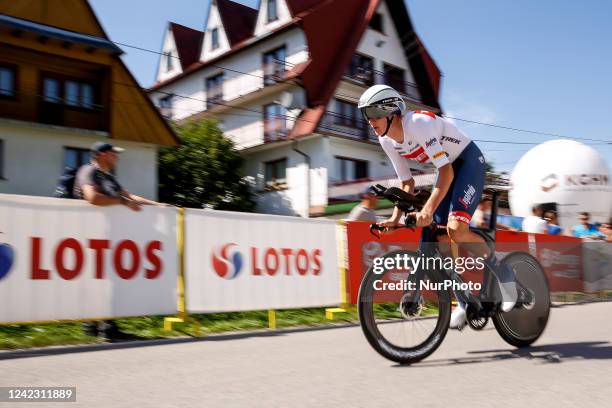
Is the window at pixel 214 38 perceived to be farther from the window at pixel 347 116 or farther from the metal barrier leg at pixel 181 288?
the metal barrier leg at pixel 181 288

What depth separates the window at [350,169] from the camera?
103ft

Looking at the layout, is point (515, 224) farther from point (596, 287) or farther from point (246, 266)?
point (246, 266)

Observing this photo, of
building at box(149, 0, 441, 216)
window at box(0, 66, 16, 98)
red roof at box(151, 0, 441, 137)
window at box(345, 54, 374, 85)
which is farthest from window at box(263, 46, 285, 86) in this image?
window at box(0, 66, 16, 98)

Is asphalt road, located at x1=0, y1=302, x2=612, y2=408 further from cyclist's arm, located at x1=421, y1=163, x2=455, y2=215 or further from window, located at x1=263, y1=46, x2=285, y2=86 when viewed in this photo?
window, located at x1=263, y1=46, x2=285, y2=86

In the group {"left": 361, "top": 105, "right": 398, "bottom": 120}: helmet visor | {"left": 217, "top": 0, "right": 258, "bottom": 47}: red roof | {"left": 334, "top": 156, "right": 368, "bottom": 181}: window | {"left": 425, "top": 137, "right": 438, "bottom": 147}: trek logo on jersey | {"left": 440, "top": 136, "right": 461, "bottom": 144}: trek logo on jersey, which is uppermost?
{"left": 217, "top": 0, "right": 258, "bottom": 47}: red roof

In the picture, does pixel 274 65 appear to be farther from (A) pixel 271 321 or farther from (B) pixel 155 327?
(B) pixel 155 327

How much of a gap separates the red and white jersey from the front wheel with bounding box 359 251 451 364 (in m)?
0.72

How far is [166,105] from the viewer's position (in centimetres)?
4103

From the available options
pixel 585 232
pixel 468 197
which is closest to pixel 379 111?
pixel 468 197

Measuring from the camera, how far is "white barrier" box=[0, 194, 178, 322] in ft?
17.9

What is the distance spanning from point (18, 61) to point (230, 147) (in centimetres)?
1365

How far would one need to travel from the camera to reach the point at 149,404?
9.72ft

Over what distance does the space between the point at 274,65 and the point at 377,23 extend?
7304 mm

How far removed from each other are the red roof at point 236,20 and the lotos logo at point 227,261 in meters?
30.8
